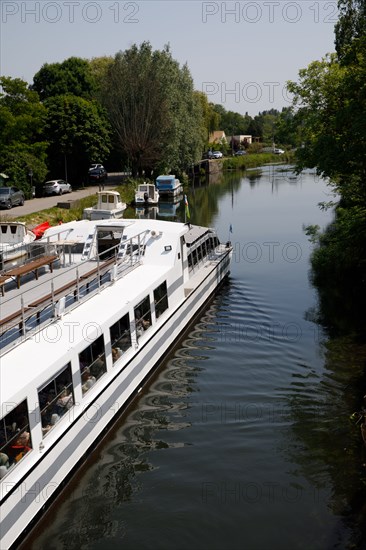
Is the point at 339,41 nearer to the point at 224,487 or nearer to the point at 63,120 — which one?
the point at 63,120

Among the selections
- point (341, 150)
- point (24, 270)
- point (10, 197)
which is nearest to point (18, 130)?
point (10, 197)

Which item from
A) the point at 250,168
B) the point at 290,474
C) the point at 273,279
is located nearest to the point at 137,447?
the point at 290,474

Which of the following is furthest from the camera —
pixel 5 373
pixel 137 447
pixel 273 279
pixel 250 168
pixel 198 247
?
pixel 250 168

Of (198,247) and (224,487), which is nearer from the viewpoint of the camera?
(224,487)

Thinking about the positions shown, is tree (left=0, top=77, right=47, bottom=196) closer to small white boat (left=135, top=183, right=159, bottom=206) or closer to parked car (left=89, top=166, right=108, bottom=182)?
small white boat (left=135, top=183, right=159, bottom=206)

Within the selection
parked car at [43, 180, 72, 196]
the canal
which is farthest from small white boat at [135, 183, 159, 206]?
the canal

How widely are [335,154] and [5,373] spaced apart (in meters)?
14.8

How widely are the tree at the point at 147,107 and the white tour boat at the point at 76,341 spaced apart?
4294cm

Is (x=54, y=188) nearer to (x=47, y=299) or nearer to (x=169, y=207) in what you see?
(x=169, y=207)

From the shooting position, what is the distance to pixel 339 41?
37281 mm

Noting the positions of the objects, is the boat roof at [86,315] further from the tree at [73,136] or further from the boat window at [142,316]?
the tree at [73,136]

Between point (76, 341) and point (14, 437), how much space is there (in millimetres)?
2831

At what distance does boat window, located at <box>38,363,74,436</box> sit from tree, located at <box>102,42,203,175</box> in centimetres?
5270

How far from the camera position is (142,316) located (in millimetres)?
15789
